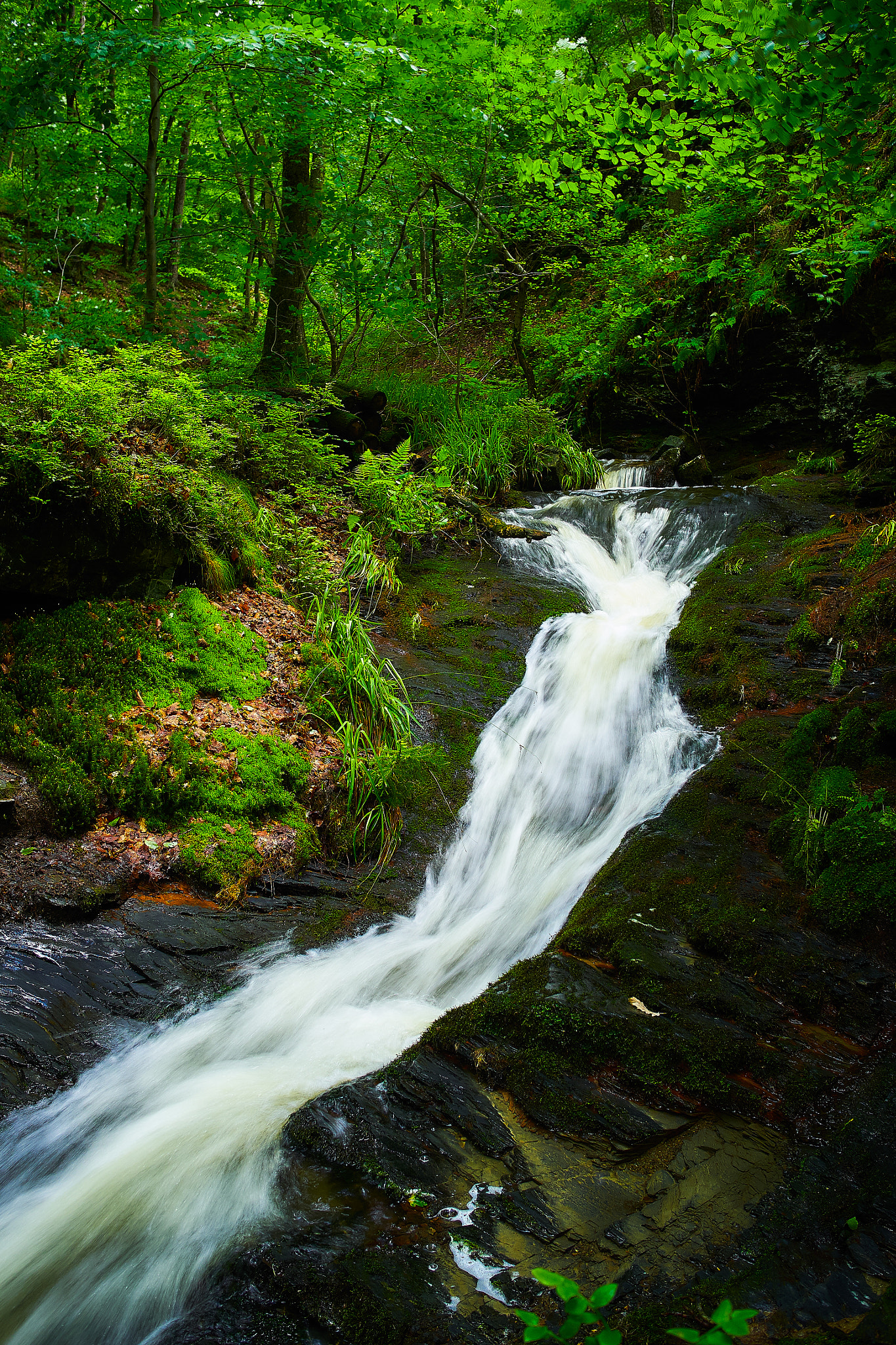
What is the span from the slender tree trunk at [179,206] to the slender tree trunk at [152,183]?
80 centimetres

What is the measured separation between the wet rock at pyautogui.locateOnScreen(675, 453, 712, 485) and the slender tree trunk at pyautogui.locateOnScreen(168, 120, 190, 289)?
7.46m

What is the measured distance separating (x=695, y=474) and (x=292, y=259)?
6.43 m

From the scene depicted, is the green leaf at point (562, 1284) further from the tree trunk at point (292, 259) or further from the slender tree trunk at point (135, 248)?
the slender tree trunk at point (135, 248)

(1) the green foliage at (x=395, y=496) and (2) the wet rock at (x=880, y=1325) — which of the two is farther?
(1) the green foliage at (x=395, y=496)

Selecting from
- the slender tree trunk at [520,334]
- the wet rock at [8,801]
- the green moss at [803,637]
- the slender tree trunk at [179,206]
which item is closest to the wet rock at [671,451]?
the slender tree trunk at [520,334]

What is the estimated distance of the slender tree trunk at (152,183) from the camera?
21.1ft

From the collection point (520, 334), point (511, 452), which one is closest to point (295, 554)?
point (511, 452)

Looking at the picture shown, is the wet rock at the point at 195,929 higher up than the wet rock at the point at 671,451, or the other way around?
the wet rock at the point at 671,451

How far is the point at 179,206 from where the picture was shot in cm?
1070

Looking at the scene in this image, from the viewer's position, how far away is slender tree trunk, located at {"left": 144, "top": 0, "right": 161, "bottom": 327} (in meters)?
6.44

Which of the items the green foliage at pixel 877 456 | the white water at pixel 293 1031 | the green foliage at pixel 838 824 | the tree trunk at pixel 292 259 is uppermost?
the tree trunk at pixel 292 259

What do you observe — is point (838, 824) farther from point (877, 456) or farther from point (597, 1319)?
point (877, 456)

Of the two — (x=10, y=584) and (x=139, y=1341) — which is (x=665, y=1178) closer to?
(x=139, y=1341)

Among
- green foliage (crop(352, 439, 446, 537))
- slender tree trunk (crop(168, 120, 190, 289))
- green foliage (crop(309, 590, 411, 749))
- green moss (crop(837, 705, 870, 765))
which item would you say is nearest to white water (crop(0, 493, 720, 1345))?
green foliage (crop(309, 590, 411, 749))
